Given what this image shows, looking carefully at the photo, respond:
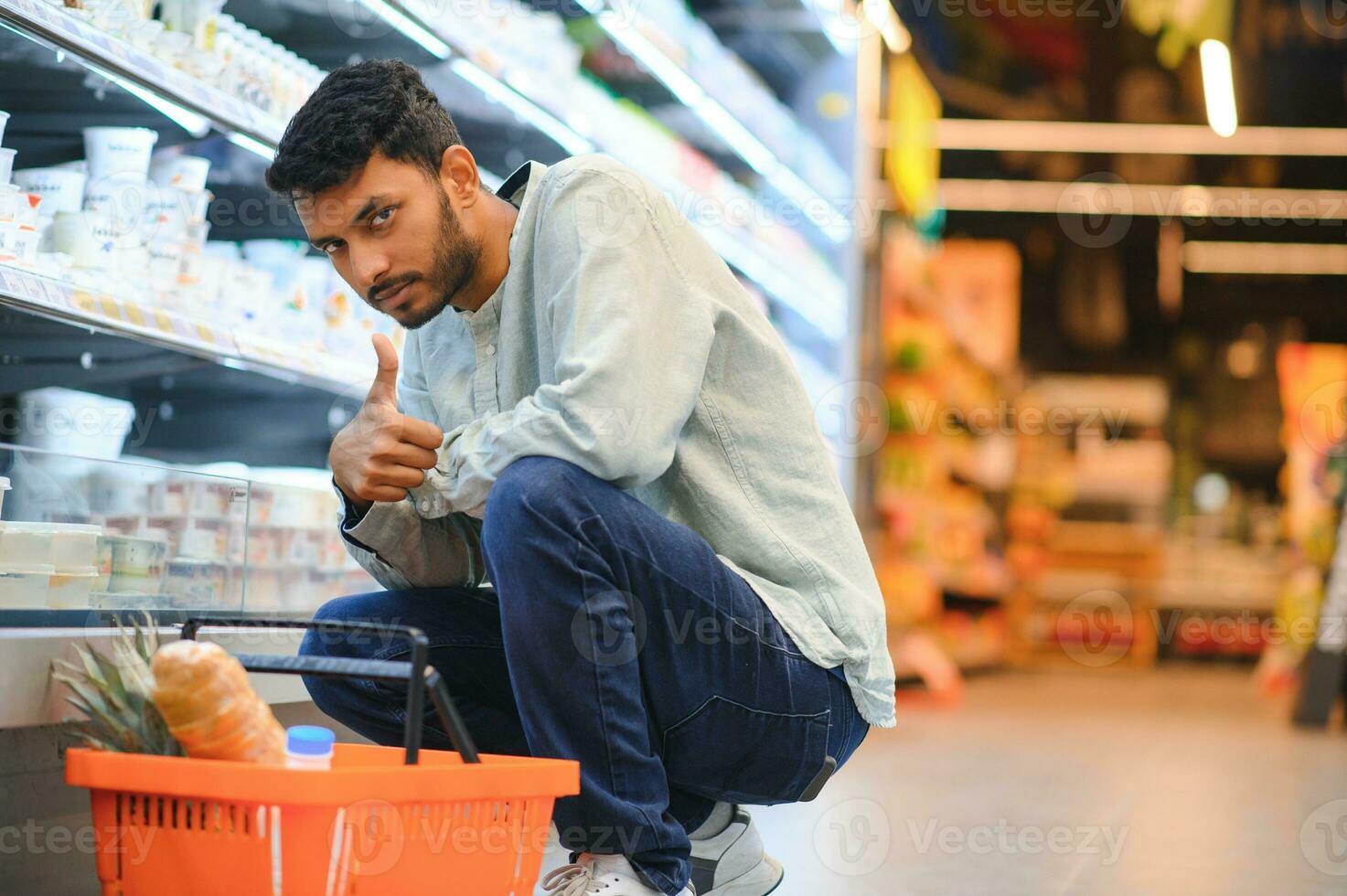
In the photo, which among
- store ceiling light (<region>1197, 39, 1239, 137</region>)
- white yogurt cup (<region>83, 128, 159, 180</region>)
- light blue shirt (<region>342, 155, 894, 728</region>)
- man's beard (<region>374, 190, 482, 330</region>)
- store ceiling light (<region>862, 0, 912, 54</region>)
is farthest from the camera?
store ceiling light (<region>1197, 39, 1239, 137</region>)

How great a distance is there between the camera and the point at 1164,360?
536 inches

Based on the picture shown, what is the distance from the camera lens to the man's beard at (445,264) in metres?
1.86

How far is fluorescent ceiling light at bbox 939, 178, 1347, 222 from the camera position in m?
11.0

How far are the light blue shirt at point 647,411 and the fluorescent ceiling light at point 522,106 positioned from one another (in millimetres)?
1418

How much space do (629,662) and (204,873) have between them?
540mm

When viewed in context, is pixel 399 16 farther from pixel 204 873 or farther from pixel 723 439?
pixel 204 873

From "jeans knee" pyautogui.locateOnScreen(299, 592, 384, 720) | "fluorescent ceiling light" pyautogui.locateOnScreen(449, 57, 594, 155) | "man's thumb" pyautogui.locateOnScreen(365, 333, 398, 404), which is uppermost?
"fluorescent ceiling light" pyautogui.locateOnScreen(449, 57, 594, 155)

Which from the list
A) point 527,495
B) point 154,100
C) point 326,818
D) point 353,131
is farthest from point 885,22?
point 326,818

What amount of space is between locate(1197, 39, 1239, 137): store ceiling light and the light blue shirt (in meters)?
5.96

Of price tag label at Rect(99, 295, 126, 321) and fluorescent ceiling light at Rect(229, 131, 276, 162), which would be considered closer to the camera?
price tag label at Rect(99, 295, 126, 321)

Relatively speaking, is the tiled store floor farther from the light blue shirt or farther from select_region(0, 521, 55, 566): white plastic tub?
select_region(0, 521, 55, 566): white plastic tub

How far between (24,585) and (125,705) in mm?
543

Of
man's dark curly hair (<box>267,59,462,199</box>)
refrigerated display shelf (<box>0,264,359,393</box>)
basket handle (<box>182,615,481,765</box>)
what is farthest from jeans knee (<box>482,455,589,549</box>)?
refrigerated display shelf (<box>0,264,359,393</box>)

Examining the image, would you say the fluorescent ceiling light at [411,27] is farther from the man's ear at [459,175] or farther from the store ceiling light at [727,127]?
the man's ear at [459,175]
